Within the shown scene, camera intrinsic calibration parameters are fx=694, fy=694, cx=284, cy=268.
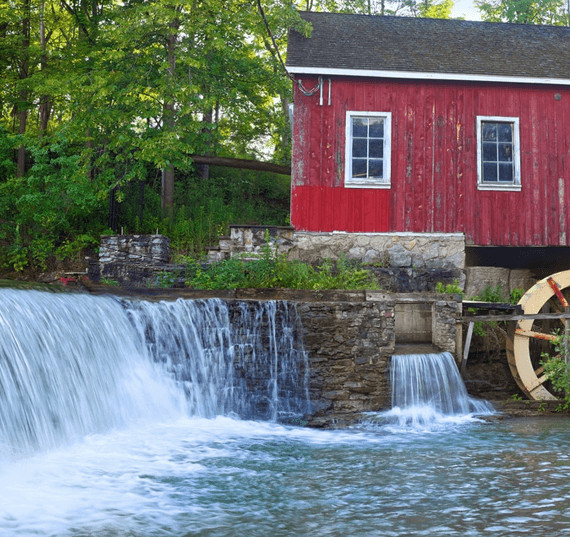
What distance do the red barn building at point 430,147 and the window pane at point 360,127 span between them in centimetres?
2

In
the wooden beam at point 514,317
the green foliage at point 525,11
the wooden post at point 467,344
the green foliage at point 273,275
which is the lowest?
the wooden post at point 467,344

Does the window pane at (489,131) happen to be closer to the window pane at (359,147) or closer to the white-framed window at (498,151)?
the white-framed window at (498,151)

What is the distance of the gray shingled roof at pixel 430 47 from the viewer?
11.9 metres

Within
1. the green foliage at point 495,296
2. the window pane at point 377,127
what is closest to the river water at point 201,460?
the green foliage at point 495,296

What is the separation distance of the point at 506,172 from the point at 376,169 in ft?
7.53

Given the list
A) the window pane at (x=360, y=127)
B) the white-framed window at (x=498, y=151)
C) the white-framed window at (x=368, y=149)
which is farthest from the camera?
the white-framed window at (x=498, y=151)

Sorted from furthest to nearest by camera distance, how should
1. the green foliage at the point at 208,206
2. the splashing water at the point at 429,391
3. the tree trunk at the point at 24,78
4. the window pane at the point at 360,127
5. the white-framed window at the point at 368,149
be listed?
1. the tree trunk at the point at 24,78
2. the green foliage at the point at 208,206
3. the window pane at the point at 360,127
4. the white-framed window at the point at 368,149
5. the splashing water at the point at 429,391

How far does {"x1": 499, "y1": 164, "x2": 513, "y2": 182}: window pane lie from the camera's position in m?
12.1

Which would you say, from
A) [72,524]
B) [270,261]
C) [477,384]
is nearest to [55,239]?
[270,261]

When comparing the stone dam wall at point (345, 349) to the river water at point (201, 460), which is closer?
the river water at point (201, 460)

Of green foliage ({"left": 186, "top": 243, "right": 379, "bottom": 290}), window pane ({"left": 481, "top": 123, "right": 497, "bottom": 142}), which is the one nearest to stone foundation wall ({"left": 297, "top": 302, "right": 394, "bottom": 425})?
green foliage ({"left": 186, "top": 243, "right": 379, "bottom": 290})

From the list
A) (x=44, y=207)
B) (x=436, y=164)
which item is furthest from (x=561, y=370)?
(x=44, y=207)

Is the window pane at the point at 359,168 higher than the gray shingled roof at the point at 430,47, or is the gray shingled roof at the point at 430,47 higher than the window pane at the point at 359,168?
the gray shingled roof at the point at 430,47

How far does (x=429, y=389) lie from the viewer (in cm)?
931
